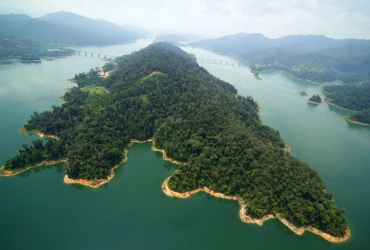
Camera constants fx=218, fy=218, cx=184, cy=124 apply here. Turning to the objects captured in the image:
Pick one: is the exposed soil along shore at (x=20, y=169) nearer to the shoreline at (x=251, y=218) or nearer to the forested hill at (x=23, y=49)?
the shoreline at (x=251, y=218)

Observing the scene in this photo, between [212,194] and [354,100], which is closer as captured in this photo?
[212,194]

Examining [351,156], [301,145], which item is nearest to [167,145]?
[301,145]

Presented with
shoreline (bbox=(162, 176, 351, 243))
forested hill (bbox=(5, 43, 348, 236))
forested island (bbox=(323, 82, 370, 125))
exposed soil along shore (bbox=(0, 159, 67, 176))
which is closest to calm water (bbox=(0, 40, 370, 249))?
shoreline (bbox=(162, 176, 351, 243))

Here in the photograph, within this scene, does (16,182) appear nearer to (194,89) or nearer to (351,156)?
(194,89)

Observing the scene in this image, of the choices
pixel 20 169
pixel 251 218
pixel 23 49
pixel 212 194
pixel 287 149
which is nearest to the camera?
pixel 251 218

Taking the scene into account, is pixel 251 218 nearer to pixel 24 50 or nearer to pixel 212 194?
pixel 212 194

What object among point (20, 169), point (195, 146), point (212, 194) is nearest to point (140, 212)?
point (212, 194)

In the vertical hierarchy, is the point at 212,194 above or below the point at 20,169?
above

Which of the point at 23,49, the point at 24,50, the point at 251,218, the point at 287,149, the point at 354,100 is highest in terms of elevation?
the point at 23,49
